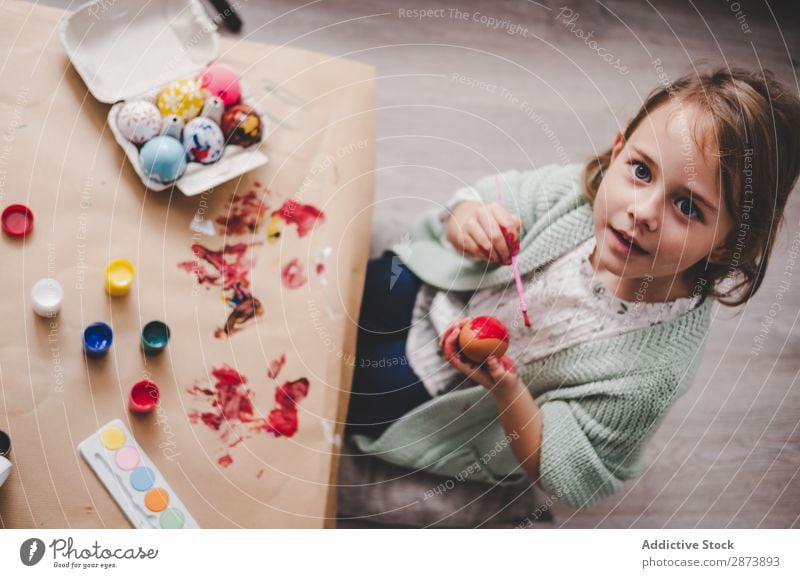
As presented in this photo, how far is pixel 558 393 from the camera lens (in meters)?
0.66

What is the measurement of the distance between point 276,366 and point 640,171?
37 cm

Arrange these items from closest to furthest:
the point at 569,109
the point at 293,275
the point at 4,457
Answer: the point at 4,457 < the point at 293,275 < the point at 569,109

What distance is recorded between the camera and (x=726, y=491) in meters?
0.83

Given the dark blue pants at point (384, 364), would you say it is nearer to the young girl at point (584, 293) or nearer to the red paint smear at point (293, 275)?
the young girl at point (584, 293)

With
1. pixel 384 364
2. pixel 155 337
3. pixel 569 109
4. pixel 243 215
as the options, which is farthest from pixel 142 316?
pixel 569 109

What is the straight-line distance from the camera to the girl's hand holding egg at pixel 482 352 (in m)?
0.64

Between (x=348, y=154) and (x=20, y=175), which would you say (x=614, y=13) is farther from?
(x=20, y=175)

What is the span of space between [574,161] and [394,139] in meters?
0.25

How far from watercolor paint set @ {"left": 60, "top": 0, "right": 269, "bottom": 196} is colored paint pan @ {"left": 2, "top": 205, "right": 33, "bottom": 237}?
95mm

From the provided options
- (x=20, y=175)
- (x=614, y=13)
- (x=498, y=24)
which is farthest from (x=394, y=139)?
(x=20, y=175)

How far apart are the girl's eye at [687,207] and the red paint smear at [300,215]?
12.6 inches

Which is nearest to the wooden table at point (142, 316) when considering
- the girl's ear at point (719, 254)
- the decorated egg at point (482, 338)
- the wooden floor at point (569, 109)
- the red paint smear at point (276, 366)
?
the red paint smear at point (276, 366)

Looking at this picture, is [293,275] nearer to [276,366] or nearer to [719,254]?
[276,366]

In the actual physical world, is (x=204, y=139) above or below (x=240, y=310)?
above
